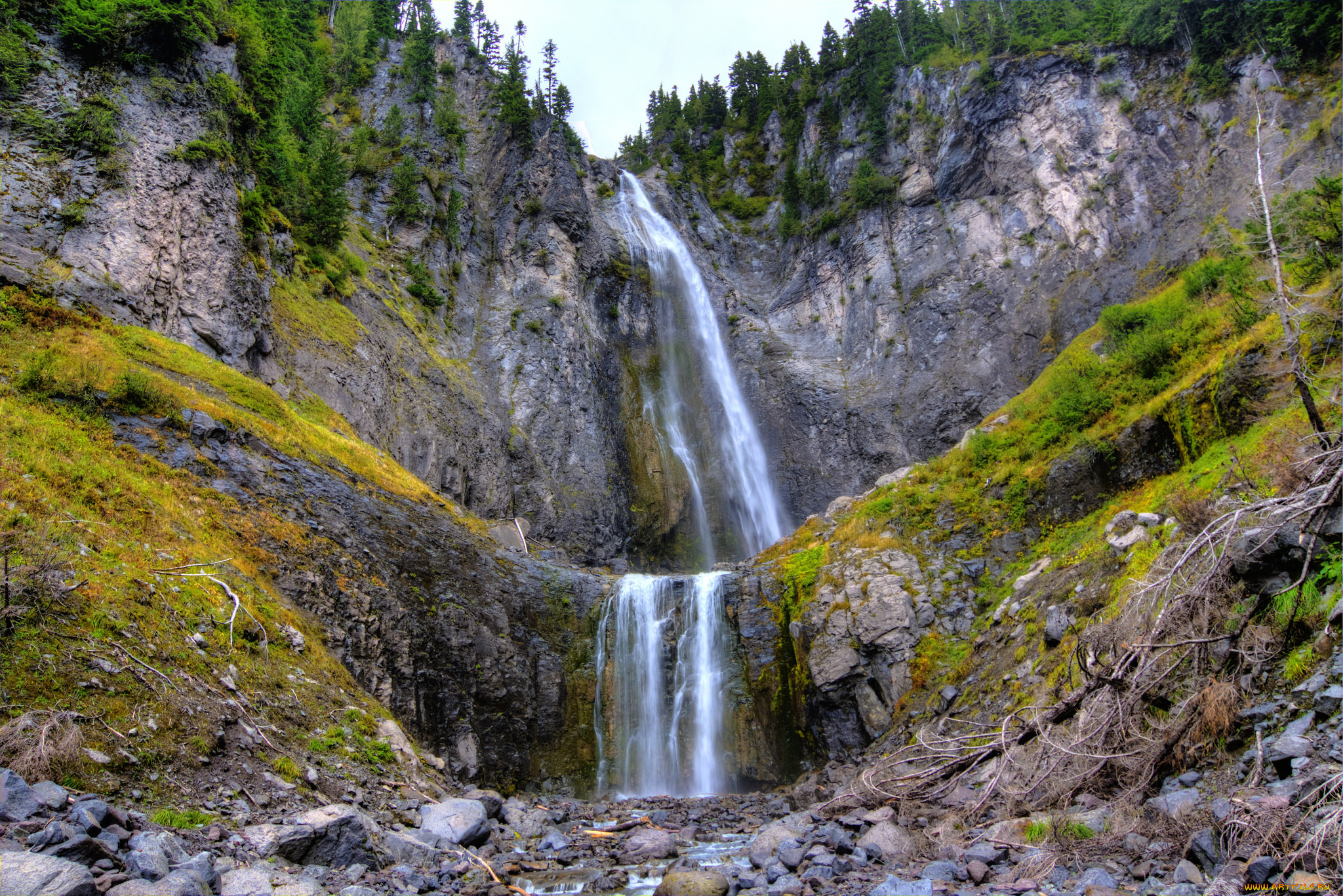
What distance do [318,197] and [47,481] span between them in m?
21.4

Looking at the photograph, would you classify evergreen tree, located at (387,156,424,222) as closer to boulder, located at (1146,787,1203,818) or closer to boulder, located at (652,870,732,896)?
boulder, located at (652,870,732,896)

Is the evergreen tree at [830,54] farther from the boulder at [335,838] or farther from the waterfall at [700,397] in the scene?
the boulder at [335,838]

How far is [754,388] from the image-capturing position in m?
36.9

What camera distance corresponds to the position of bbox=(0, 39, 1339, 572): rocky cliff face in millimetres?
18344

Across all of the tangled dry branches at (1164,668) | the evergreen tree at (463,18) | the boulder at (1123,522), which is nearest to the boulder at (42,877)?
the tangled dry branches at (1164,668)

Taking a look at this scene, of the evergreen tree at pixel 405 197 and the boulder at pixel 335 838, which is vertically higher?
the evergreen tree at pixel 405 197

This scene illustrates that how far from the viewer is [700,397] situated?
3625cm

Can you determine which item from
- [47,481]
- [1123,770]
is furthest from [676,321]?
[1123,770]

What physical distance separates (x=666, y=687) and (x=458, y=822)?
34.4 feet

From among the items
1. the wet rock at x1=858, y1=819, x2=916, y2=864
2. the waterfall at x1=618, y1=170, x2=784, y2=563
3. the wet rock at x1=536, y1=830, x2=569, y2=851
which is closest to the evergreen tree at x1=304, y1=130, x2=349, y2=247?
the waterfall at x1=618, y1=170, x2=784, y2=563

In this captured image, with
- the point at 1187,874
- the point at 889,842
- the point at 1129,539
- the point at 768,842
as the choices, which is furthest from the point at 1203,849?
the point at 1129,539

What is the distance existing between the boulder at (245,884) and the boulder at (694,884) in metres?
3.53

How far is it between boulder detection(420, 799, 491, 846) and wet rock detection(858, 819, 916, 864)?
4.51 metres

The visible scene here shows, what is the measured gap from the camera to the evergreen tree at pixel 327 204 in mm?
25766
